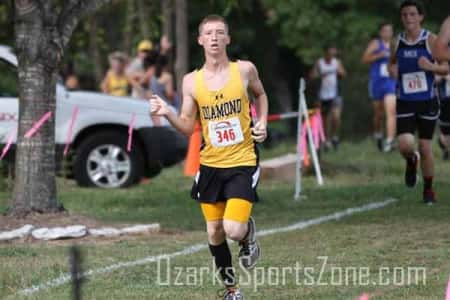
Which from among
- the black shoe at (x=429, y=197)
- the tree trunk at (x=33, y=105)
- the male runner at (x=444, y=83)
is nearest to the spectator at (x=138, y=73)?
the male runner at (x=444, y=83)

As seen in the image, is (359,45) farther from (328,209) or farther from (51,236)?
(51,236)

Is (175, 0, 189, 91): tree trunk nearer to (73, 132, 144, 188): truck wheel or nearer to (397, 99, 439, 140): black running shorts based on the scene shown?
(73, 132, 144, 188): truck wheel

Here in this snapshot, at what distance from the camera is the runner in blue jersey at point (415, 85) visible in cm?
1329

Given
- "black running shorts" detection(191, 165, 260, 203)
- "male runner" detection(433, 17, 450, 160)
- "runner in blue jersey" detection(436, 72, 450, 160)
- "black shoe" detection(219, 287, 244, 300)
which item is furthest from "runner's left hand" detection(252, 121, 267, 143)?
"runner in blue jersey" detection(436, 72, 450, 160)

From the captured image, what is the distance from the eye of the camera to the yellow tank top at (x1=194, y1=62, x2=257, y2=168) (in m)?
8.72

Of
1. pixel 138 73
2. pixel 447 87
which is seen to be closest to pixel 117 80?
pixel 138 73

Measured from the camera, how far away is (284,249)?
10852mm

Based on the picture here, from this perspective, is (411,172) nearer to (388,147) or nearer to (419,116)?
(419,116)

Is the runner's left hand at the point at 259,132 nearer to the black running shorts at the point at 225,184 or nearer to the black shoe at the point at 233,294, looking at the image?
the black running shorts at the point at 225,184

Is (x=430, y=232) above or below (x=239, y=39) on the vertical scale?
below

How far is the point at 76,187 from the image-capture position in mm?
17172

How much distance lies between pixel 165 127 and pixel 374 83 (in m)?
6.19

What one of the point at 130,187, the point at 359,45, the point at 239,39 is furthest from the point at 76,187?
the point at 239,39

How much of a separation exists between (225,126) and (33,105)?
4.01 metres
